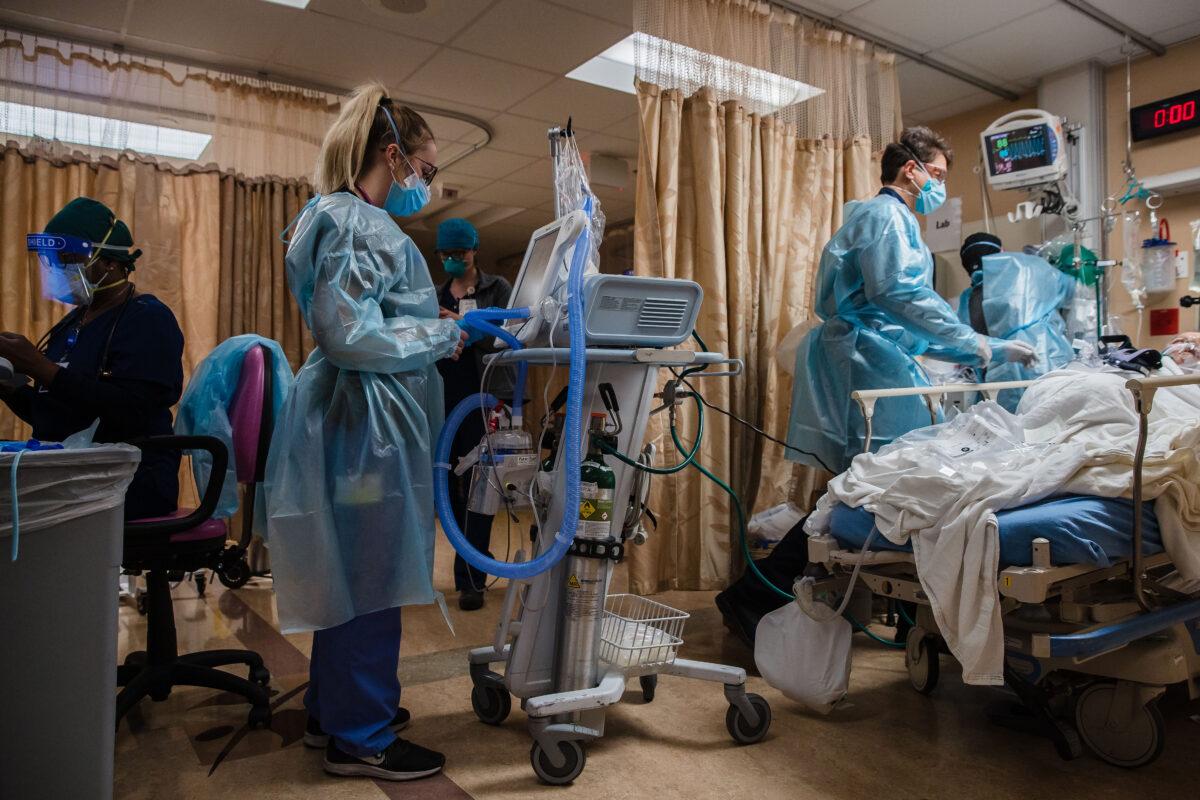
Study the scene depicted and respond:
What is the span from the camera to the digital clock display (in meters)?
3.65

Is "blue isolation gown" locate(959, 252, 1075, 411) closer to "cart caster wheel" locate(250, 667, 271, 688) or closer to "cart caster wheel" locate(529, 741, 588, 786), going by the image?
"cart caster wheel" locate(529, 741, 588, 786)

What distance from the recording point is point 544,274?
1.85 m

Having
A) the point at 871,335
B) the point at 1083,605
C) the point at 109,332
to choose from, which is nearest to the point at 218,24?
the point at 109,332

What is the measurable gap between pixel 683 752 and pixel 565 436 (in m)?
0.82

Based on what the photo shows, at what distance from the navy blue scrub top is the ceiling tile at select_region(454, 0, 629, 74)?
205cm

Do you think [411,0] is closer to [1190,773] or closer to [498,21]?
[498,21]

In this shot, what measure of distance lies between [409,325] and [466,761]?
0.98 metres

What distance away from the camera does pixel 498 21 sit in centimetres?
348

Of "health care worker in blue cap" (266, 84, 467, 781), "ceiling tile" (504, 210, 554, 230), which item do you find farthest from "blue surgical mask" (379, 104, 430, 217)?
"ceiling tile" (504, 210, 554, 230)

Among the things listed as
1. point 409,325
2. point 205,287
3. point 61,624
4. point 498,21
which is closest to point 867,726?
point 409,325

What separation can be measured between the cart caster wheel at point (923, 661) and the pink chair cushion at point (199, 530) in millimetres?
1881

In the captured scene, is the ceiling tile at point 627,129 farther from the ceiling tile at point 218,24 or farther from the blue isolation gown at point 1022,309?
the blue isolation gown at point 1022,309

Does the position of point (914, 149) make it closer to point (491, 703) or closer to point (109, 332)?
point (491, 703)

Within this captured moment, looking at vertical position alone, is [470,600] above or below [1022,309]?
below
